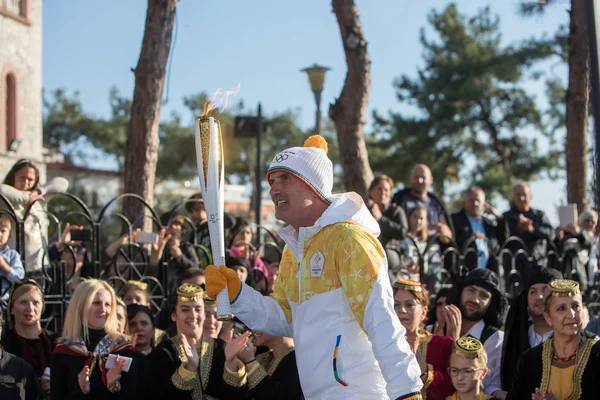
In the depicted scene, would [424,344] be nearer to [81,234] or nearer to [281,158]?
[281,158]

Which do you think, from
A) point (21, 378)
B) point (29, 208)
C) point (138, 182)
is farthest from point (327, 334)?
point (138, 182)

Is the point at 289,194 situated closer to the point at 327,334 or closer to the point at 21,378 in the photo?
the point at 327,334

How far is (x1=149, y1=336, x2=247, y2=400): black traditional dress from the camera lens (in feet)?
18.0

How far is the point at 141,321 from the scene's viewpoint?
614cm

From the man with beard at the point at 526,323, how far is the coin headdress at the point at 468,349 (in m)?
0.71

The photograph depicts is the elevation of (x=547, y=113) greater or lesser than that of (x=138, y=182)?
greater

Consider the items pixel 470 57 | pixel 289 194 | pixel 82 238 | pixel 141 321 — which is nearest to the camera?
pixel 289 194

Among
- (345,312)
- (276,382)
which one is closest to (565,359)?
(276,382)

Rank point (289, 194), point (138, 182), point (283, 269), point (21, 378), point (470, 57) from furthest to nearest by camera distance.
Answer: point (470, 57) → point (138, 182) → point (21, 378) → point (283, 269) → point (289, 194)

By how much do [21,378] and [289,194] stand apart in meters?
2.50

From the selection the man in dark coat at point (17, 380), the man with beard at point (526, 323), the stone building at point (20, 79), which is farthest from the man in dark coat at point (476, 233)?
the stone building at point (20, 79)

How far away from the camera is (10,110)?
24922 mm

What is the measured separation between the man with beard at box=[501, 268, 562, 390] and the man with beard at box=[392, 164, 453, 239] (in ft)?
8.55

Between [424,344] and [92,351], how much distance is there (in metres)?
2.11
